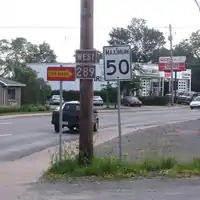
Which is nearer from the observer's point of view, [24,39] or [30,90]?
[30,90]

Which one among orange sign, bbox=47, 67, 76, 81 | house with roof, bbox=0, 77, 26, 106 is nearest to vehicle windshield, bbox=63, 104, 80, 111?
orange sign, bbox=47, 67, 76, 81

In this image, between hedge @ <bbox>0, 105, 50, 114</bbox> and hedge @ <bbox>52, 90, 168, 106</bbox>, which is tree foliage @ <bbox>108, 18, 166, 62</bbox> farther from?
hedge @ <bbox>0, 105, 50, 114</bbox>

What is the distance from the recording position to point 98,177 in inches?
493

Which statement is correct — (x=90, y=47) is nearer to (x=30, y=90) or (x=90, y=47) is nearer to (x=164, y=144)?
(x=164, y=144)

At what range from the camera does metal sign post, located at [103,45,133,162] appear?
1308 centimetres

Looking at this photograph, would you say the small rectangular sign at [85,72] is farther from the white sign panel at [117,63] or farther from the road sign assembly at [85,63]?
the white sign panel at [117,63]

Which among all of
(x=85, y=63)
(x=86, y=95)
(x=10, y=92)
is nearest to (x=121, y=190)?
(x=86, y=95)

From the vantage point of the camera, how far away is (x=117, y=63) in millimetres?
13195

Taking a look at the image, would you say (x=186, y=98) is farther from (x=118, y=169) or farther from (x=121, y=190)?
(x=121, y=190)

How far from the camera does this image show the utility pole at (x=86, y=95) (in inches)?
520

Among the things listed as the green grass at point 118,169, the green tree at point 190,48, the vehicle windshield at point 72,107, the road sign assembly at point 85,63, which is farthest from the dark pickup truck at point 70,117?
the green tree at point 190,48

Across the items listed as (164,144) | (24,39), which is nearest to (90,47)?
(164,144)

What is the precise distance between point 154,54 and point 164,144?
401 feet

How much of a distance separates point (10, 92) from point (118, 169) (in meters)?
51.4
